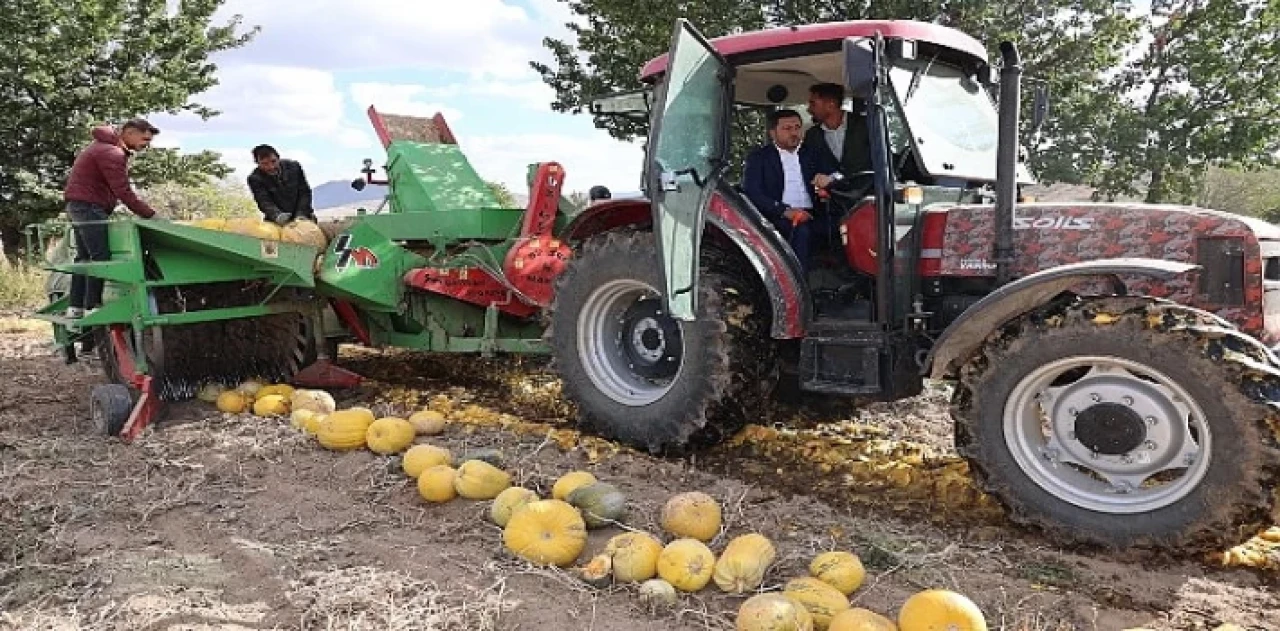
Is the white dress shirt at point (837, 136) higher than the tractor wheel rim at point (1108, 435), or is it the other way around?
the white dress shirt at point (837, 136)

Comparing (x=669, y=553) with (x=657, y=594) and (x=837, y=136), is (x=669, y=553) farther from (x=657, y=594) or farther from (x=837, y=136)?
(x=837, y=136)

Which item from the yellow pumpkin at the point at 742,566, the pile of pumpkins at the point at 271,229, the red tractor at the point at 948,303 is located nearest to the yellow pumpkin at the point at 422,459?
the red tractor at the point at 948,303

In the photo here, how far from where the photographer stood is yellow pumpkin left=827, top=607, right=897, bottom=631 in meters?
2.89

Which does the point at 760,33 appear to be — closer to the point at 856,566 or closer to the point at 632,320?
the point at 632,320

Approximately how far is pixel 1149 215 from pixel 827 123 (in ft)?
5.45

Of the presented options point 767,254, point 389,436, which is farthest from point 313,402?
point 767,254

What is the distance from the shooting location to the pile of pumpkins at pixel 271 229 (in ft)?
20.8

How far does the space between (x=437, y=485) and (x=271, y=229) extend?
3035 millimetres

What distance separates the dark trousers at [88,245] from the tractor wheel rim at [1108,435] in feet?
17.6

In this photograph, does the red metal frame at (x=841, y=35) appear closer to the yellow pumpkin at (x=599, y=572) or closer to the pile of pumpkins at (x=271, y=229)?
the yellow pumpkin at (x=599, y=572)

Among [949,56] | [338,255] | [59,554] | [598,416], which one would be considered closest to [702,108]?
[949,56]

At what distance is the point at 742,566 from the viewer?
3.36 m

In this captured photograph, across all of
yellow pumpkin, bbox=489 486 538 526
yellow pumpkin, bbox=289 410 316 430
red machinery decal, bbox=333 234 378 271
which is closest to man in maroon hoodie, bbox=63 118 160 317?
red machinery decal, bbox=333 234 378 271

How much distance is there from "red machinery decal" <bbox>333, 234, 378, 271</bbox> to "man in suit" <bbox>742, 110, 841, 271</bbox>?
2.67 m
